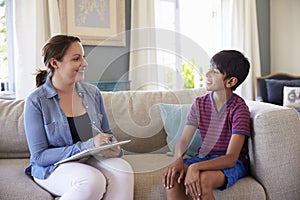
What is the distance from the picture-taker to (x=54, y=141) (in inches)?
55.6

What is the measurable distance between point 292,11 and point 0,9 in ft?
11.6

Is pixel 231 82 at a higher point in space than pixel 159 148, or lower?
higher

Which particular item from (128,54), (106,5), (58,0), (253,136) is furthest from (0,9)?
(253,136)

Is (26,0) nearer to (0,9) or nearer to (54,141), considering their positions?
(0,9)

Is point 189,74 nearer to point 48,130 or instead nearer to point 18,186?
point 48,130

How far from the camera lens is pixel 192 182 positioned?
1279 millimetres

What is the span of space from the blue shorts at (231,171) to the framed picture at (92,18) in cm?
195

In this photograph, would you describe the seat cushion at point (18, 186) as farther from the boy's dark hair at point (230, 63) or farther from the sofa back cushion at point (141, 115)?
the boy's dark hair at point (230, 63)

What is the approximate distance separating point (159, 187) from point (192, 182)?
0.60 ft

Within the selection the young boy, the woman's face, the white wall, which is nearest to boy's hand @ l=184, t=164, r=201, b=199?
the young boy

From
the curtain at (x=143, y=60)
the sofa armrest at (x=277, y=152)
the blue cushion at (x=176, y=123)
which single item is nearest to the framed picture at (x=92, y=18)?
the blue cushion at (x=176, y=123)

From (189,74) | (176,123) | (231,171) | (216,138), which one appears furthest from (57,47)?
(231,171)

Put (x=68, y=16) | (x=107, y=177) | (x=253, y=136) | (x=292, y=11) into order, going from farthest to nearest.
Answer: (x=292, y=11)
(x=68, y=16)
(x=253, y=136)
(x=107, y=177)

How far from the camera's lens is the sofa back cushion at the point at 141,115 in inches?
64.6
